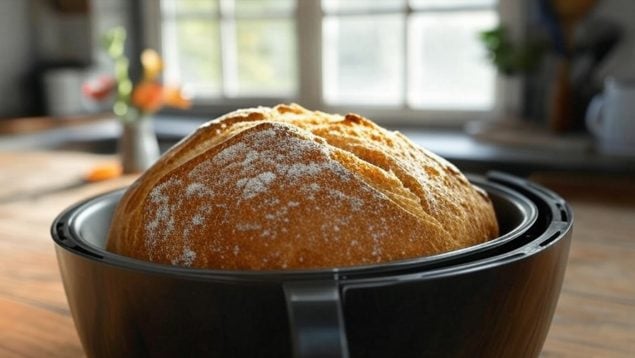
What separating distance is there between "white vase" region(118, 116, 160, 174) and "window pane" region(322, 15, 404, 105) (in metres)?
0.80

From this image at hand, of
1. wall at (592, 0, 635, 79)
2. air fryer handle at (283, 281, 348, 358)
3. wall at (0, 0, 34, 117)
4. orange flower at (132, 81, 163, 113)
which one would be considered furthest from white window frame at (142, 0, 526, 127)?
air fryer handle at (283, 281, 348, 358)

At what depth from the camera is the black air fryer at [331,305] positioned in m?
0.35

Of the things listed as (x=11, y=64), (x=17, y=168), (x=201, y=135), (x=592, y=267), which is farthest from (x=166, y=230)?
(x=11, y=64)

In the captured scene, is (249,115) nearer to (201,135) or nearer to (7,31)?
(201,135)

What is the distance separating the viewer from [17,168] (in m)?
1.61

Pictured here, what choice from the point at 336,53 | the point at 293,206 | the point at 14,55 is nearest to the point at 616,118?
the point at 336,53

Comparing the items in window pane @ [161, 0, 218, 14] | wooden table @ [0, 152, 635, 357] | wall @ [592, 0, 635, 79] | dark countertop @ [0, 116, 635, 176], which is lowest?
dark countertop @ [0, 116, 635, 176]

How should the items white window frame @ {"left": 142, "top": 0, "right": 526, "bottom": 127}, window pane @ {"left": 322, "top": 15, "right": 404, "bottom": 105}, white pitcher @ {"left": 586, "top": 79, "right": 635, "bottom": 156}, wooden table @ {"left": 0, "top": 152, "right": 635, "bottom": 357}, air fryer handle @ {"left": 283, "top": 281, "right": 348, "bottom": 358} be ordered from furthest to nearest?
window pane @ {"left": 322, "top": 15, "right": 404, "bottom": 105}, white window frame @ {"left": 142, "top": 0, "right": 526, "bottom": 127}, white pitcher @ {"left": 586, "top": 79, "right": 635, "bottom": 156}, wooden table @ {"left": 0, "top": 152, "right": 635, "bottom": 357}, air fryer handle @ {"left": 283, "top": 281, "right": 348, "bottom": 358}

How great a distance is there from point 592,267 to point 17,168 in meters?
1.27

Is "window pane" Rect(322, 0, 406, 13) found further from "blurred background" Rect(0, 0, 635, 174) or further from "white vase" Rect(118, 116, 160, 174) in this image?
"white vase" Rect(118, 116, 160, 174)

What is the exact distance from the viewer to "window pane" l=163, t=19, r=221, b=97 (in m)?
2.51

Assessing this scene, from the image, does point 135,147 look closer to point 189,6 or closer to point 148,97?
point 148,97

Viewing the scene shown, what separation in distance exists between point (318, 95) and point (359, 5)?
31cm

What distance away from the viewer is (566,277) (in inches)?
30.2
